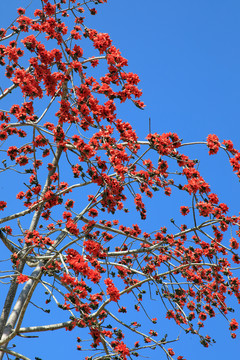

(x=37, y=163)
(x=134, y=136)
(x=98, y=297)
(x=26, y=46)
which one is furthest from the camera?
(x=37, y=163)

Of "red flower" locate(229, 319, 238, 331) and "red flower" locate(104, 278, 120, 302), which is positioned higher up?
"red flower" locate(229, 319, 238, 331)

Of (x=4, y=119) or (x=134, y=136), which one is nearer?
(x=134, y=136)

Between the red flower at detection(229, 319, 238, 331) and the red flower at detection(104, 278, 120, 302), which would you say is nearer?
the red flower at detection(104, 278, 120, 302)

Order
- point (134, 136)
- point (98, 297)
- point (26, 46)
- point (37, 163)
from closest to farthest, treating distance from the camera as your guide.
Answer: point (98, 297), point (134, 136), point (26, 46), point (37, 163)

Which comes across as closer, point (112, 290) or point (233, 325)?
point (112, 290)

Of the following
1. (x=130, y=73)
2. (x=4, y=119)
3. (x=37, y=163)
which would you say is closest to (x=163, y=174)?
(x=130, y=73)

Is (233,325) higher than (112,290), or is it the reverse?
(233,325)

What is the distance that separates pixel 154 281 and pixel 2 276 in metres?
2.41

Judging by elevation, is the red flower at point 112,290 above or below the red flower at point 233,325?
below

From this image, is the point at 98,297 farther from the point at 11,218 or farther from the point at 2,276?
the point at 11,218

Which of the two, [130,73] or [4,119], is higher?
[130,73]

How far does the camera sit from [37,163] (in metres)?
8.27

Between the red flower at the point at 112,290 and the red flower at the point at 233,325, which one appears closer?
the red flower at the point at 112,290

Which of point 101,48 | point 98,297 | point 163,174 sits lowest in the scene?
point 98,297
